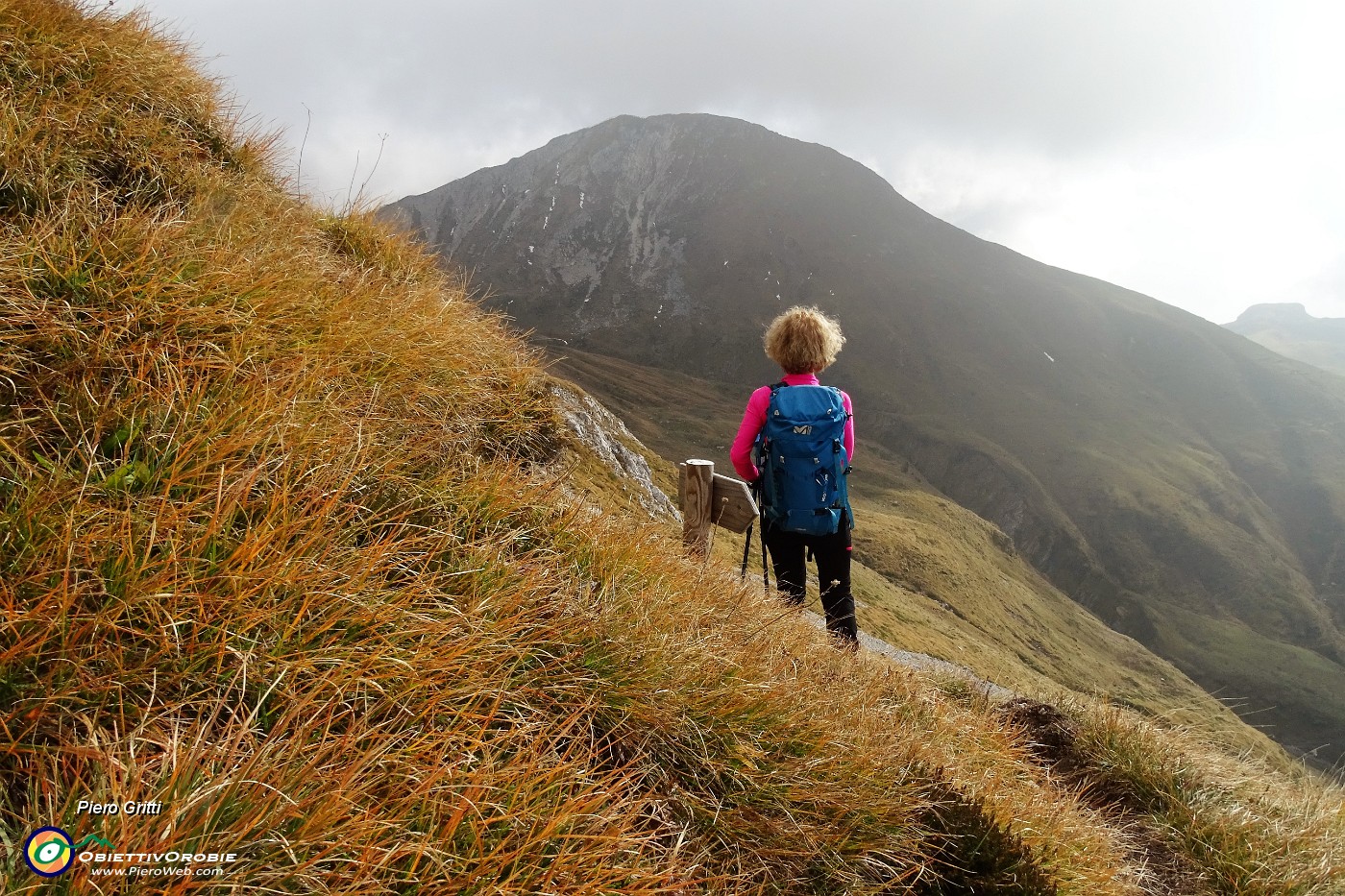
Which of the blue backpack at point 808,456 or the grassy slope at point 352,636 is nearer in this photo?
the grassy slope at point 352,636

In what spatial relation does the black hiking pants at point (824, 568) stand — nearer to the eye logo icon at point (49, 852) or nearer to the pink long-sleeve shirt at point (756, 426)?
the pink long-sleeve shirt at point (756, 426)

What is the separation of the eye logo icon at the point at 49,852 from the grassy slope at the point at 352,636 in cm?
3

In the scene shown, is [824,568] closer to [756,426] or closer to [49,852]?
[756,426]

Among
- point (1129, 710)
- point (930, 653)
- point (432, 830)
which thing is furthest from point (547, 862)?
point (930, 653)

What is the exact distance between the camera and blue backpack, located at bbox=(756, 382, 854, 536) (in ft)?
17.1

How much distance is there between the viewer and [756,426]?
5426mm

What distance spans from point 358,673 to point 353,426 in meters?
1.65

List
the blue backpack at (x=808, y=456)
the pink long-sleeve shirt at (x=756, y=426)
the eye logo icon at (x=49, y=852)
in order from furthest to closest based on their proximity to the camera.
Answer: the pink long-sleeve shirt at (x=756, y=426) → the blue backpack at (x=808, y=456) → the eye logo icon at (x=49, y=852)

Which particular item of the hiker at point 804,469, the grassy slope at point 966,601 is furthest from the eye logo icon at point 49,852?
the grassy slope at point 966,601

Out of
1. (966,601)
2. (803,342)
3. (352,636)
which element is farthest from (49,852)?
(966,601)

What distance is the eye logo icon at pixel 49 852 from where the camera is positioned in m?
1.33

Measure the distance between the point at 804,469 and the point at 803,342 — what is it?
1.13 m

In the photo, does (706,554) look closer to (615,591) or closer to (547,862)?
(615,591)

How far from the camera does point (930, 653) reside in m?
23.7
